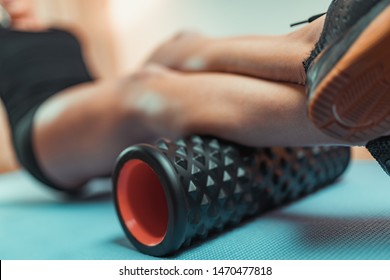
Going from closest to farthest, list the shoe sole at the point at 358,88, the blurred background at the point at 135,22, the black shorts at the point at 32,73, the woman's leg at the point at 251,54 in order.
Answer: the shoe sole at the point at 358,88
the woman's leg at the point at 251,54
the blurred background at the point at 135,22
the black shorts at the point at 32,73

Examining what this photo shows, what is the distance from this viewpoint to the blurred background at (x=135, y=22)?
2.86 ft

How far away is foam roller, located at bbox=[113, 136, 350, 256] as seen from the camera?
1.79ft

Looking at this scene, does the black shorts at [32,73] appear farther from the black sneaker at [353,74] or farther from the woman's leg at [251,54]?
the black sneaker at [353,74]

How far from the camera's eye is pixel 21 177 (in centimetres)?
150

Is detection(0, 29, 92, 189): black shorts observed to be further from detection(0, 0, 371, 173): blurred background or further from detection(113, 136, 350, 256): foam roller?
detection(113, 136, 350, 256): foam roller

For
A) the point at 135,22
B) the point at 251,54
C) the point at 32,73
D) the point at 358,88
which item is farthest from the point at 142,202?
the point at 135,22

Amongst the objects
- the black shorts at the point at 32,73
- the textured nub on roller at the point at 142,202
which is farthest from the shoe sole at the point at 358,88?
the black shorts at the point at 32,73

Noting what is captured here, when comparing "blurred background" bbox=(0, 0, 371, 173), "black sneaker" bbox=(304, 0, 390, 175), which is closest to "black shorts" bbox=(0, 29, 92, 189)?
"blurred background" bbox=(0, 0, 371, 173)

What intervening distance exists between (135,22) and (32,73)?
584 mm

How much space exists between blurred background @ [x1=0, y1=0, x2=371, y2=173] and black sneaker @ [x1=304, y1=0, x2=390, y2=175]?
248 mm

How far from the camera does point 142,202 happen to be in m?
0.64

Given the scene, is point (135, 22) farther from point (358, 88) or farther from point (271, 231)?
point (358, 88)
